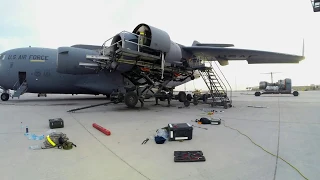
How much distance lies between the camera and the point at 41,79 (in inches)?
558

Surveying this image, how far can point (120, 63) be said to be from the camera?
9.54m

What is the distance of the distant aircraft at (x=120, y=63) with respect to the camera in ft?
29.1

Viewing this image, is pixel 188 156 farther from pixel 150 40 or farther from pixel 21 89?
pixel 21 89

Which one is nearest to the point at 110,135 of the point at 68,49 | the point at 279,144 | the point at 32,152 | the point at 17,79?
the point at 32,152

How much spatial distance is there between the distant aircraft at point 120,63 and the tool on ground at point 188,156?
5.34 m

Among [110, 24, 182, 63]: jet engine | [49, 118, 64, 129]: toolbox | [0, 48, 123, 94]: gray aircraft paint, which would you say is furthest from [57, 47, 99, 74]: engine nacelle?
[49, 118, 64, 129]: toolbox

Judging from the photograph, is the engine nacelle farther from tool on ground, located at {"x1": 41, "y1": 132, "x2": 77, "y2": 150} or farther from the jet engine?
tool on ground, located at {"x1": 41, "y1": 132, "x2": 77, "y2": 150}

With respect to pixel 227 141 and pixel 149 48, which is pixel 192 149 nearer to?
pixel 227 141

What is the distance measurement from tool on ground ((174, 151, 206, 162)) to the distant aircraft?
534cm

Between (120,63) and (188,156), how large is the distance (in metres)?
7.09

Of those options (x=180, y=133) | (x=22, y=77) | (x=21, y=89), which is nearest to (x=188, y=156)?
(x=180, y=133)

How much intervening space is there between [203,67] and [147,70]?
3325mm

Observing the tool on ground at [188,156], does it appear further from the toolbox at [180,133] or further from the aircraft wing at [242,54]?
the aircraft wing at [242,54]

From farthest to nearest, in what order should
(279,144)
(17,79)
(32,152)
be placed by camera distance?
(17,79)
(279,144)
(32,152)
